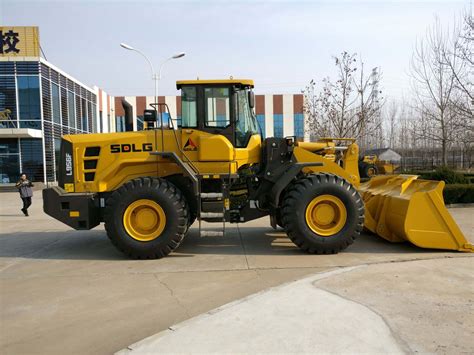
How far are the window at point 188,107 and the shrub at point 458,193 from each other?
31.7 ft

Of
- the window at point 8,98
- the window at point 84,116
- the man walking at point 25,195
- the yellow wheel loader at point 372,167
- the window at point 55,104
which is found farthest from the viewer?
the window at point 84,116

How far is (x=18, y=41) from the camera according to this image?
27.2 m

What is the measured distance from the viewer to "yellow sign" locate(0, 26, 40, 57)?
27.2m

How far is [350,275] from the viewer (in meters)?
5.79

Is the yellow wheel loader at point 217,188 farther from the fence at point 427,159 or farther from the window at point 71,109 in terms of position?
the window at point 71,109

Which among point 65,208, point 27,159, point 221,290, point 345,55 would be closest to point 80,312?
point 221,290

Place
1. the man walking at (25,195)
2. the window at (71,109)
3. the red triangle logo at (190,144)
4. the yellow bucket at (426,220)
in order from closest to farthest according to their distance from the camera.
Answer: the yellow bucket at (426,220) < the red triangle logo at (190,144) < the man walking at (25,195) < the window at (71,109)

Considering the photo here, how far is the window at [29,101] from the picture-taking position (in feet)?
90.0

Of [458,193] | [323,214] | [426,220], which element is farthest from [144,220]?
[458,193]

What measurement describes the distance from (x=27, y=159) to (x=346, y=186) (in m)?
26.1

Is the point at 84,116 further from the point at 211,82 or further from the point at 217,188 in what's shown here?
the point at 217,188

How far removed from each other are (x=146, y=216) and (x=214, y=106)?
2.39 m

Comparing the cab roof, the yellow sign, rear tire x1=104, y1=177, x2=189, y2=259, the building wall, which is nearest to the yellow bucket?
the cab roof

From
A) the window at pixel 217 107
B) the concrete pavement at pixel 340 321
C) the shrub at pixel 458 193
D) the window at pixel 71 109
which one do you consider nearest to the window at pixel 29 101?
the window at pixel 71 109
